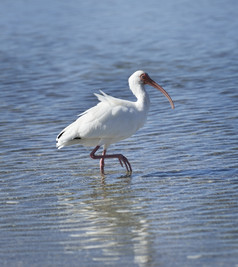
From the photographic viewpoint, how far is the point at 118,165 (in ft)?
28.6

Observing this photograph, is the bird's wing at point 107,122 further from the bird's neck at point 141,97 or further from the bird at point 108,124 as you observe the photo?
the bird's neck at point 141,97

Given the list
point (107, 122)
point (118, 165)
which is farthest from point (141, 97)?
point (118, 165)

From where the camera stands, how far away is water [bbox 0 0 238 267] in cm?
558

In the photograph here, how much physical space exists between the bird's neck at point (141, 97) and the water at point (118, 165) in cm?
74

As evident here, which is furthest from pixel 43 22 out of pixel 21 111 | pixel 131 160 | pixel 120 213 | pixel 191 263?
pixel 191 263

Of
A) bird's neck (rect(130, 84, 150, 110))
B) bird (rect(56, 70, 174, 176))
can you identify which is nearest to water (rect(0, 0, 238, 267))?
bird (rect(56, 70, 174, 176))

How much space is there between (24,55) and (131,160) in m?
10.6

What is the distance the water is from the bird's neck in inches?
29.0

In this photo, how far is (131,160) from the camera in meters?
8.75

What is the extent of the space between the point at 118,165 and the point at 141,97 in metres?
0.95

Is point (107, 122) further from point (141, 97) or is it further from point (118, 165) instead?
point (118, 165)

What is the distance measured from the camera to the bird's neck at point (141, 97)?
8.48 m

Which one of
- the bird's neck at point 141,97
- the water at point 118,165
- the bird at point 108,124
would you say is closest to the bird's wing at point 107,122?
the bird at point 108,124

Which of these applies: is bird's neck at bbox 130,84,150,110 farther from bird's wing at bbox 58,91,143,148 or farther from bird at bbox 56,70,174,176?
bird's wing at bbox 58,91,143,148
